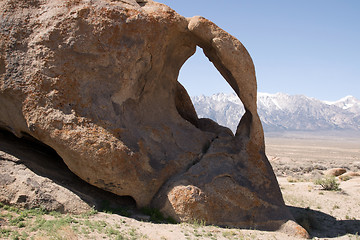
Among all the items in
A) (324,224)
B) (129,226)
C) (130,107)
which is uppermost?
(130,107)

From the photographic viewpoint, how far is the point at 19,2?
7.62 m

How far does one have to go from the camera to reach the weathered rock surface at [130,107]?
7.24 meters

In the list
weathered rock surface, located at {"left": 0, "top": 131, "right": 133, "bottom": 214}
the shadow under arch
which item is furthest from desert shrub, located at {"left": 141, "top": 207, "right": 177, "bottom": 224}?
the shadow under arch

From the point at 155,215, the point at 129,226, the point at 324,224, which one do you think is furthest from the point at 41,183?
the point at 324,224

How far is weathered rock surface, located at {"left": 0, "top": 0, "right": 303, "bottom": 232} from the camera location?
285 inches

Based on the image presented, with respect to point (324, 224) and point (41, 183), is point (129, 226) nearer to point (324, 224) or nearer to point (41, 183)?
point (41, 183)

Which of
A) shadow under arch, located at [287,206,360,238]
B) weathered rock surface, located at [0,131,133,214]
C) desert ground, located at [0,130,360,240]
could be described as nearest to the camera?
desert ground, located at [0,130,360,240]

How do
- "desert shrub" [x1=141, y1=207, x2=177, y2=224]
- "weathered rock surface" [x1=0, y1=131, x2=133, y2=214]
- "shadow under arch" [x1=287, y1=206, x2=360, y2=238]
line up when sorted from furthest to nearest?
"shadow under arch" [x1=287, y1=206, x2=360, y2=238] → "desert shrub" [x1=141, y1=207, x2=177, y2=224] → "weathered rock surface" [x1=0, y1=131, x2=133, y2=214]

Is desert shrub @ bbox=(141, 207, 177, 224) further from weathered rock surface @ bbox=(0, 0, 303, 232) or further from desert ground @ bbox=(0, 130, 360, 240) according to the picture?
weathered rock surface @ bbox=(0, 0, 303, 232)

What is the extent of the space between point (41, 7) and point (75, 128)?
9.38ft

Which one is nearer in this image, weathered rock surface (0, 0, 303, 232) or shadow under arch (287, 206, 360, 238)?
weathered rock surface (0, 0, 303, 232)

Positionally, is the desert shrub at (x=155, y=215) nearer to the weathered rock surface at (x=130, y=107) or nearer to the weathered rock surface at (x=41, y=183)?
the weathered rock surface at (x=130, y=107)

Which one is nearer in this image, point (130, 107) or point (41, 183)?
point (41, 183)

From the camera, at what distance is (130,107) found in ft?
27.4
